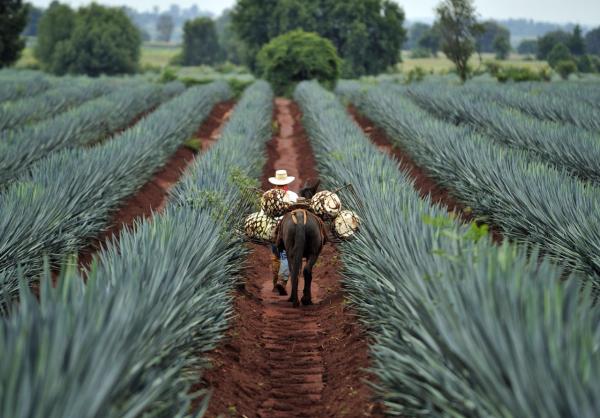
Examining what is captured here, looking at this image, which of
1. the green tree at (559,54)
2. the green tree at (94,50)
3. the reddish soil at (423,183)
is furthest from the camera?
the green tree at (94,50)

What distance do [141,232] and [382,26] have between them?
2653 inches

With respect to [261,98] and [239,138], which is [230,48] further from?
[239,138]

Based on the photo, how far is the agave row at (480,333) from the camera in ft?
11.8

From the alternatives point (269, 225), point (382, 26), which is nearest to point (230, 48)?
point (382, 26)

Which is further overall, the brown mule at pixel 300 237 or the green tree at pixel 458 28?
the green tree at pixel 458 28

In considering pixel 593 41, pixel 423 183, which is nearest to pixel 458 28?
pixel 423 183

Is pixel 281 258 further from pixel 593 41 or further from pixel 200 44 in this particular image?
pixel 593 41

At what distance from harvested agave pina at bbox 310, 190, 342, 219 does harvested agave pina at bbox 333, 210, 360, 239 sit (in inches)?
3.7

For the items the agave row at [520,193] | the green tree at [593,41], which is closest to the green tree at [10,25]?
the agave row at [520,193]

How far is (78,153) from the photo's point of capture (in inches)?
518

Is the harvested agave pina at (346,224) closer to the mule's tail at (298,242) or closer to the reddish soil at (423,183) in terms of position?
the mule's tail at (298,242)

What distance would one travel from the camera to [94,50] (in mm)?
74438

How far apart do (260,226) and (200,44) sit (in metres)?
106

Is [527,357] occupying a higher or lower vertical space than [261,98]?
higher
